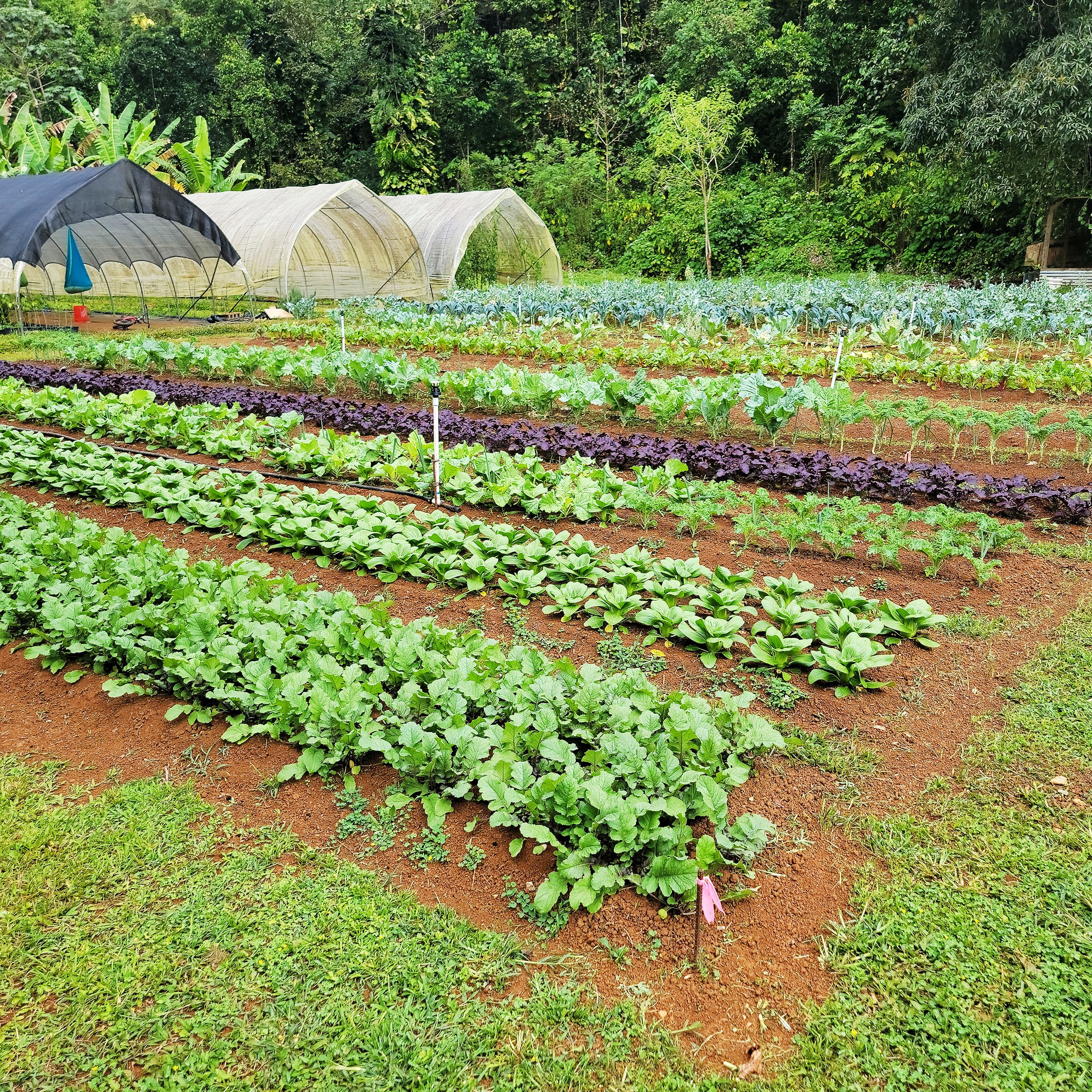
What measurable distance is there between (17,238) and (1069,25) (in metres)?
20.3

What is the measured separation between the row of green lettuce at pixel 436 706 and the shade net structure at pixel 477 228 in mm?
18855

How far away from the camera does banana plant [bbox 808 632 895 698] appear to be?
12.5ft

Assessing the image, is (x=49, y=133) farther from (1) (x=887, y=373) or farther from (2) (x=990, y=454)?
(2) (x=990, y=454)

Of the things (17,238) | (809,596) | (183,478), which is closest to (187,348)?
(17,238)

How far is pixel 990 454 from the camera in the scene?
7.18m

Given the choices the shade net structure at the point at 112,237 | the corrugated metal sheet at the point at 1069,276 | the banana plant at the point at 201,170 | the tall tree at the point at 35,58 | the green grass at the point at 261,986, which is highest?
the tall tree at the point at 35,58

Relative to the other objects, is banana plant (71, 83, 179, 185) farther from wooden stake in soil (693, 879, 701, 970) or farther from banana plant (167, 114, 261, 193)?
wooden stake in soil (693, 879, 701, 970)

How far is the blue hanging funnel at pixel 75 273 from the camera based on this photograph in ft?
56.3

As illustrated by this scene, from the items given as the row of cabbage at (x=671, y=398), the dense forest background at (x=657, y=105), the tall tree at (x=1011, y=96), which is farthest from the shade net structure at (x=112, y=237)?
the tall tree at (x=1011, y=96)

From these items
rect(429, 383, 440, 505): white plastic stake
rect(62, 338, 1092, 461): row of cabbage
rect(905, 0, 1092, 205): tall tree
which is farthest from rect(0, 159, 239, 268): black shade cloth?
rect(905, 0, 1092, 205): tall tree

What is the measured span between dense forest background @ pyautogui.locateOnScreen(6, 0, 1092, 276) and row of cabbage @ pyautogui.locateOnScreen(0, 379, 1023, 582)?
52.0 ft

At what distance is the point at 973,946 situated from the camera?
2.51 m

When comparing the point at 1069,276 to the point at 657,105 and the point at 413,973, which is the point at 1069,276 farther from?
the point at 413,973

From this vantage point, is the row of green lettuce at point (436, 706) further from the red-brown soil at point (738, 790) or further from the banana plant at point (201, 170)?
the banana plant at point (201, 170)
